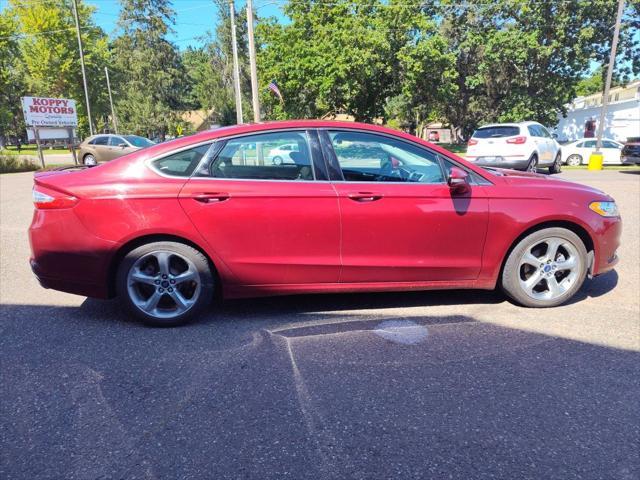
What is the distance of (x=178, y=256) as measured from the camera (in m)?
3.55

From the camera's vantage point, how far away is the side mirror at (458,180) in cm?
354

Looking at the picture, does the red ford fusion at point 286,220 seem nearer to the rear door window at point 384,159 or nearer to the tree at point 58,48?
the rear door window at point 384,159

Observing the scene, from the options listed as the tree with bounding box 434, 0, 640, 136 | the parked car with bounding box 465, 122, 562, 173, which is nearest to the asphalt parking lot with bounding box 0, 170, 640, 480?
the parked car with bounding box 465, 122, 562, 173

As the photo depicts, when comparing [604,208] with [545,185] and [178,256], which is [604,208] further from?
[178,256]

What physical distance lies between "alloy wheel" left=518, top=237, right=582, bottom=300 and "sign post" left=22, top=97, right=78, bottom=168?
23444 millimetres

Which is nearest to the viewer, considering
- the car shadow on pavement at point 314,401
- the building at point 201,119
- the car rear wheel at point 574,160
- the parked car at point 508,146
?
the car shadow on pavement at point 314,401

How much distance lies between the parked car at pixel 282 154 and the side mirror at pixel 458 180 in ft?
4.13

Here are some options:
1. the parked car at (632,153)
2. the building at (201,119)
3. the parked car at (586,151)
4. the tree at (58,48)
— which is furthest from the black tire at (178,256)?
the building at (201,119)

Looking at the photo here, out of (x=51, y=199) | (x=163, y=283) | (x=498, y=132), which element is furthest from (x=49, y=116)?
(x=163, y=283)

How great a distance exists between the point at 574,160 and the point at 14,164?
26.4 meters

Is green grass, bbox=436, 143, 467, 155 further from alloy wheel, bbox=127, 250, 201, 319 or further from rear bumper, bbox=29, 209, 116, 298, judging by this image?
rear bumper, bbox=29, 209, 116, 298

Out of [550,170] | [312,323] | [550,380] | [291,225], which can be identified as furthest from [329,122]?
[550,170]

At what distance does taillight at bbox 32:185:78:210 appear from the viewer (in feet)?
11.3

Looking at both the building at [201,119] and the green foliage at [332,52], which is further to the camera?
the building at [201,119]
